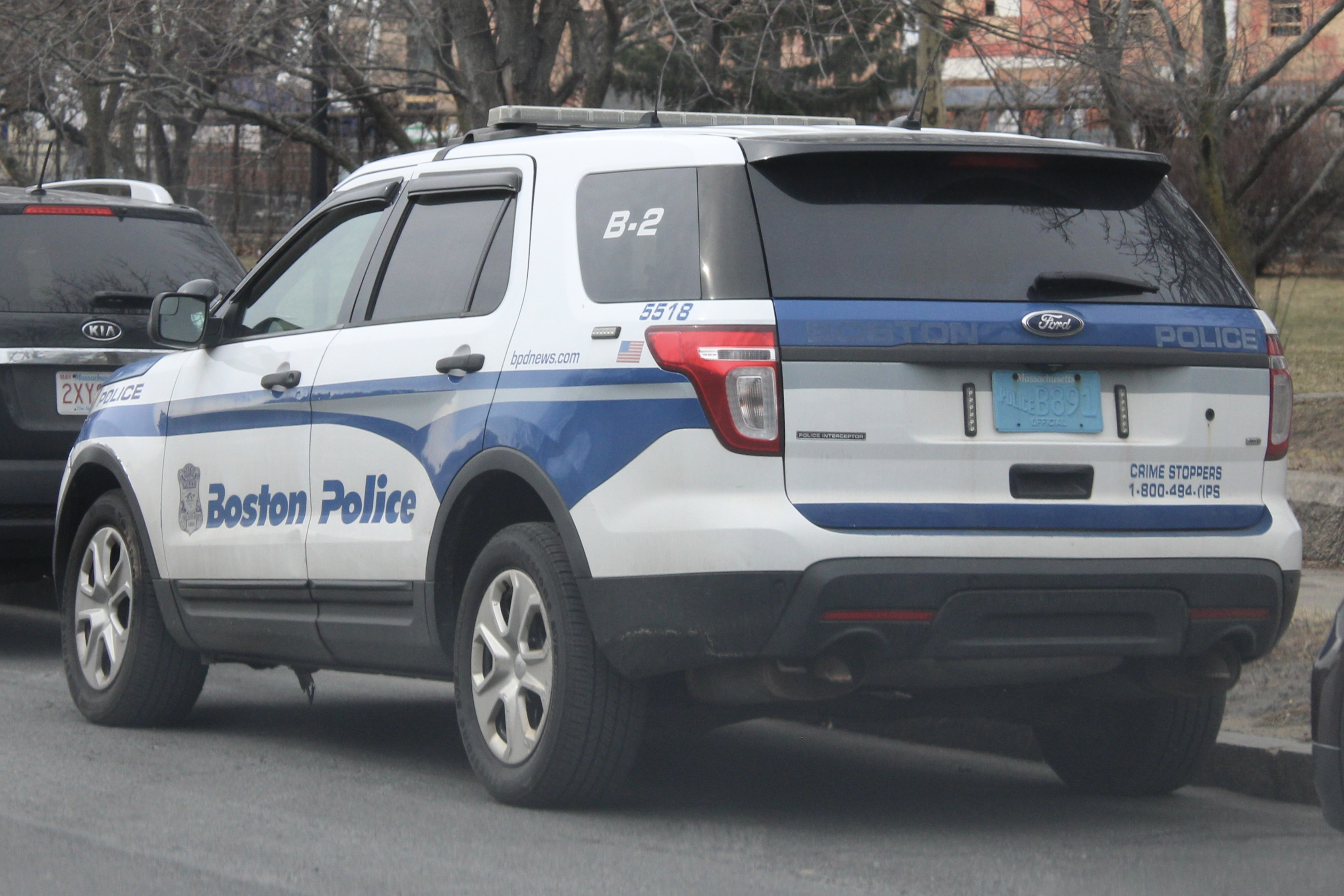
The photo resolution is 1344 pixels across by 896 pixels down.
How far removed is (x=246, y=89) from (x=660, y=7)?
8337 mm

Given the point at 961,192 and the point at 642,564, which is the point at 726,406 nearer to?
the point at 642,564

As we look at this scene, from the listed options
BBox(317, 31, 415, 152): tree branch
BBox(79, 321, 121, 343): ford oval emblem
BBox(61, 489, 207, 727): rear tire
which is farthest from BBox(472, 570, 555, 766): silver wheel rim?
BBox(317, 31, 415, 152): tree branch

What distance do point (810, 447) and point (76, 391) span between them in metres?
4.79

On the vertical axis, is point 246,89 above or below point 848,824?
above

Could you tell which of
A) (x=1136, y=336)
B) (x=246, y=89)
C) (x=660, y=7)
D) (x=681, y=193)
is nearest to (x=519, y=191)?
(x=681, y=193)

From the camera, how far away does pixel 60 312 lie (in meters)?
8.64

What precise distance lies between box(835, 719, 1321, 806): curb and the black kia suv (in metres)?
3.98

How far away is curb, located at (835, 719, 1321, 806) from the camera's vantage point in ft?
19.4

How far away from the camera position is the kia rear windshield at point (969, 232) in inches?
197

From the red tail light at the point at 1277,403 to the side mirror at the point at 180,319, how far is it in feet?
11.6

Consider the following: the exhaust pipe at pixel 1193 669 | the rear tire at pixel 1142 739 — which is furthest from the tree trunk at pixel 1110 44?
the exhaust pipe at pixel 1193 669

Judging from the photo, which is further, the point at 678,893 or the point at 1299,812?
the point at 1299,812

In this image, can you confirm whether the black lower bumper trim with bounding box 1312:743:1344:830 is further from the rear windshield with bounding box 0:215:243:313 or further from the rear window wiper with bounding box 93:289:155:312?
the rear windshield with bounding box 0:215:243:313

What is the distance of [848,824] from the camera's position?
216 inches
